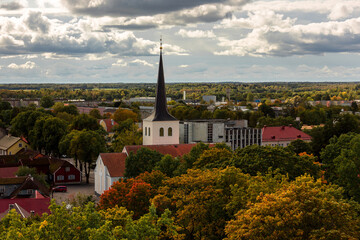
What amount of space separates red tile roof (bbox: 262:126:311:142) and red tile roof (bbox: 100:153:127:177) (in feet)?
147

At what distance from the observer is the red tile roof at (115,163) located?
174ft

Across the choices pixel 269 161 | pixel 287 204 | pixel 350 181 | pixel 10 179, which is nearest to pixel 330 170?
pixel 350 181

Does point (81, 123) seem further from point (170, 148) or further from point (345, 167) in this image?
point (345, 167)

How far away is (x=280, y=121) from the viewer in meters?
111

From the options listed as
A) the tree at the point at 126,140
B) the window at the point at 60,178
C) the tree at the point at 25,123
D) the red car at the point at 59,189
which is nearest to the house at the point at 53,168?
the window at the point at 60,178

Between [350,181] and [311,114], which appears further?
[311,114]

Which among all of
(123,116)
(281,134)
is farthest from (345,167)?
(123,116)

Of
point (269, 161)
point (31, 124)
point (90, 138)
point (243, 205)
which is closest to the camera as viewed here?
point (243, 205)

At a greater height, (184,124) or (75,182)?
(184,124)

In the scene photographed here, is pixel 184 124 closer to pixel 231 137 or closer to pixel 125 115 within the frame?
pixel 231 137

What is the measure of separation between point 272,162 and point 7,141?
6650 centimetres

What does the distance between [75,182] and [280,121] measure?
5824 cm

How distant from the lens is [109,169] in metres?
53.3

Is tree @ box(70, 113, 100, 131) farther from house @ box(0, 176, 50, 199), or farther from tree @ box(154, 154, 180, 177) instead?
tree @ box(154, 154, 180, 177)
